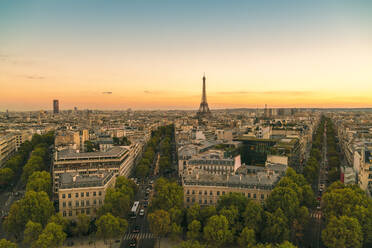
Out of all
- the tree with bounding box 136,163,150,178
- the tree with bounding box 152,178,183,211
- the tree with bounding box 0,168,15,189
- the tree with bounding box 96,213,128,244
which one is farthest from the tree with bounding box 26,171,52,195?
the tree with bounding box 152,178,183,211

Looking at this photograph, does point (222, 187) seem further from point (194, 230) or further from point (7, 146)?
point (7, 146)

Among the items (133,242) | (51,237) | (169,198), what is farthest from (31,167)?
(169,198)

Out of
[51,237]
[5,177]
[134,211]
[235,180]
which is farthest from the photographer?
[5,177]

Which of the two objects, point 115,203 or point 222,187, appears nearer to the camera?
point 115,203

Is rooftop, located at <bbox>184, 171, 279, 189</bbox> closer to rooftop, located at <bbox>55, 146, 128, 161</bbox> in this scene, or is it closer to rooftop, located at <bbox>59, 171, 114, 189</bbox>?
rooftop, located at <bbox>59, 171, 114, 189</bbox>

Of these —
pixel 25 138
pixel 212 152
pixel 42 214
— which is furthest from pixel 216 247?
pixel 25 138

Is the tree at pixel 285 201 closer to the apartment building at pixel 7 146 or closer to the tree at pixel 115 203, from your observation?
the tree at pixel 115 203

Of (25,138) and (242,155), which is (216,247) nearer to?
(242,155)
